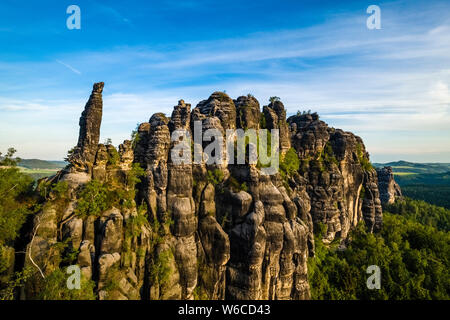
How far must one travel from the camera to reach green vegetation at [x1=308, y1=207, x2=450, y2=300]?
128 feet

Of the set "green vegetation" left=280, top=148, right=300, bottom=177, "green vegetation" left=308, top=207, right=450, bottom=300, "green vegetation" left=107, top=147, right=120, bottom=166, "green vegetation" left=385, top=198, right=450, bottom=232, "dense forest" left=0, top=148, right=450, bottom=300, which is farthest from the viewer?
"green vegetation" left=385, top=198, right=450, bottom=232

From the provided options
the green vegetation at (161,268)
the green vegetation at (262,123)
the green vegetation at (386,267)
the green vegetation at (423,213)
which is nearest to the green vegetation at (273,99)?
the green vegetation at (262,123)

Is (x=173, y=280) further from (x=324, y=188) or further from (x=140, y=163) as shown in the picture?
(x=324, y=188)

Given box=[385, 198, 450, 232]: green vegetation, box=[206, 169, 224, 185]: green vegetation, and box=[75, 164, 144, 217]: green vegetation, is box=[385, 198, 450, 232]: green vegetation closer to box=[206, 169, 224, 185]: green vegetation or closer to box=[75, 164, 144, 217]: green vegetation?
box=[206, 169, 224, 185]: green vegetation

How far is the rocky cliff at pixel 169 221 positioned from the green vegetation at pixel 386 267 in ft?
20.1

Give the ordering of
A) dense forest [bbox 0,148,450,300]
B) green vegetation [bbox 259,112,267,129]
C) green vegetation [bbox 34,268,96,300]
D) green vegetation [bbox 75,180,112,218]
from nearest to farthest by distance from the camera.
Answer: green vegetation [bbox 34,268,96,300]
dense forest [bbox 0,148,450,300]
green vegetation [bbox 75,180,112,218]
green vegetation [bbox 259,112,267,129]

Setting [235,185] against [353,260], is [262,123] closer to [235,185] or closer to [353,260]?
[235,185]

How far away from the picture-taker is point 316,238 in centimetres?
4647

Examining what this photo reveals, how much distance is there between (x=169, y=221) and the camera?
97.9 feet

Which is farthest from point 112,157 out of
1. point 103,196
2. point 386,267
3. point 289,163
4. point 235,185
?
point 386,267

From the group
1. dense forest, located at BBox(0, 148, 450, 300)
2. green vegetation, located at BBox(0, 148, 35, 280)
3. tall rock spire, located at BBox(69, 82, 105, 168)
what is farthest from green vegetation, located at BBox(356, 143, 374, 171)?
green vegetation, located at BBox(0, 148, 35, 280)

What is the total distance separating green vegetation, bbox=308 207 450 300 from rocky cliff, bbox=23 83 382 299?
6137 mm

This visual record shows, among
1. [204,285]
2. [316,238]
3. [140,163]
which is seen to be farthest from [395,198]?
[140,163]

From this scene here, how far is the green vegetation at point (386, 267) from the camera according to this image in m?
39.0
